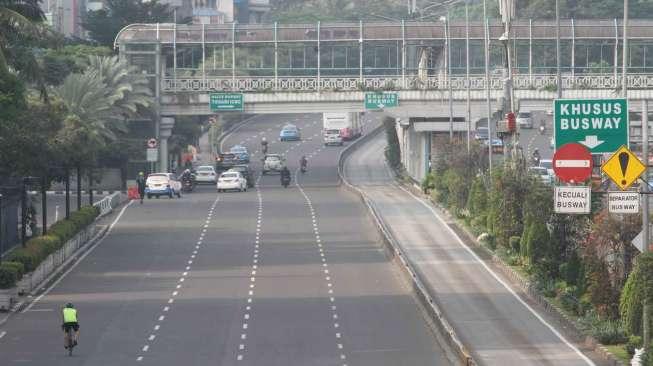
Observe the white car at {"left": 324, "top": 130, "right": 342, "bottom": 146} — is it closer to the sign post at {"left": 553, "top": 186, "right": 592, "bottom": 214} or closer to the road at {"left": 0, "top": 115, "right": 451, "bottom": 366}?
the road at {"left": 0, "top": 115, "right": 451, "bottom": 366}

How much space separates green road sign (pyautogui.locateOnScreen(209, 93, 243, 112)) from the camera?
340ft

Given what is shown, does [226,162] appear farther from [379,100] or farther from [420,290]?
[420,290]

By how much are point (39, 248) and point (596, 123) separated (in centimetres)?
2485

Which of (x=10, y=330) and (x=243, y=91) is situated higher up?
(x=243, y=91)

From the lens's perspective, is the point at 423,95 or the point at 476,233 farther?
the point at 423,95

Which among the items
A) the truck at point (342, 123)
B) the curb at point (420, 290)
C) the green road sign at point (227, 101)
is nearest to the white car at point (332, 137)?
the truck at point (342, 123)

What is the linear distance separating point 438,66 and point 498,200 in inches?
1919

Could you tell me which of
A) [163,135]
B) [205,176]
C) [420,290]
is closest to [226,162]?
[163,135]

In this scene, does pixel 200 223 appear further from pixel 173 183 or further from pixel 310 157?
pixel 310 157

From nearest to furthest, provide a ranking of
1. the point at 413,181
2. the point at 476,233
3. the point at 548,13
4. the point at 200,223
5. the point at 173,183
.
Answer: the point at 476,233 < the point at 200,223 < the point at 173,183 < the point at 413,181 < the point at 548,13

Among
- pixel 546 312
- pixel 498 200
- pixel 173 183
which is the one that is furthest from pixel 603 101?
pixel 173 183

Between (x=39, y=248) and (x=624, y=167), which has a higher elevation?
(x=624, y=167)

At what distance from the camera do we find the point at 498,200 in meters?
62.8

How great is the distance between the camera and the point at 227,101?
103688 mm
